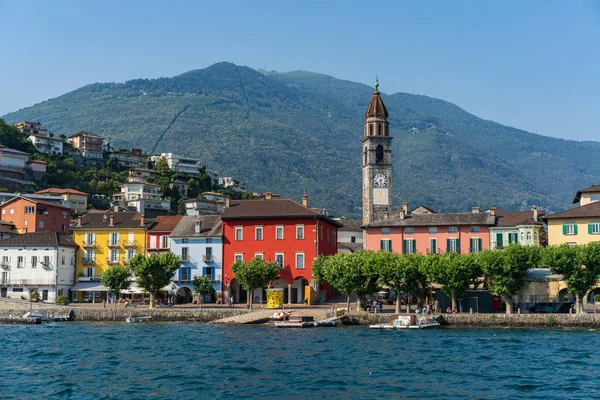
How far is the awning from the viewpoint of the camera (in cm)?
7712

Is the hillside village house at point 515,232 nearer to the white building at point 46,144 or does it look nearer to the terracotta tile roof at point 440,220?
the terracotta tile roof at point 440,220

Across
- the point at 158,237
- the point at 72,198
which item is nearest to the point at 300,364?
the point at 158,237

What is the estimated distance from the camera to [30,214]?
95.2 m

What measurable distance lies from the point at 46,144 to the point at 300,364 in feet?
491

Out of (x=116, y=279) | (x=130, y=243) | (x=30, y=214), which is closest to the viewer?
(x=116, y=279)

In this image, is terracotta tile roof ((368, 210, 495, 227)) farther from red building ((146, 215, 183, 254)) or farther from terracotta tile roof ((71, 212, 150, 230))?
terracotta tile roof ((71, 212, 150, 230))

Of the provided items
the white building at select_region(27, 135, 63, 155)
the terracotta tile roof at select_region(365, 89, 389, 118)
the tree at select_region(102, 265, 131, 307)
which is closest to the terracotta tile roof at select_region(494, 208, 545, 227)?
the terracotta tile roof at select_region(365, 89, 389, 118)

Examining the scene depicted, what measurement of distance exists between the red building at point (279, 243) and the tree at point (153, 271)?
7070 millimetres

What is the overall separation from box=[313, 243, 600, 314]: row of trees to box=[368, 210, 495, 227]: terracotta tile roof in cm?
1277

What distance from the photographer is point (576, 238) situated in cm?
6956

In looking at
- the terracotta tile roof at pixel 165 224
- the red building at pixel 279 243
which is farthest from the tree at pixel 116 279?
the red building at pixel 279 243

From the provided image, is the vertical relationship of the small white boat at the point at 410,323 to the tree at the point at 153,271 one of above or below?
below

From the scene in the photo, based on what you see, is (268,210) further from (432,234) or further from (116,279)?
(432,234)

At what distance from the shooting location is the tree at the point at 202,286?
72.4 metres
